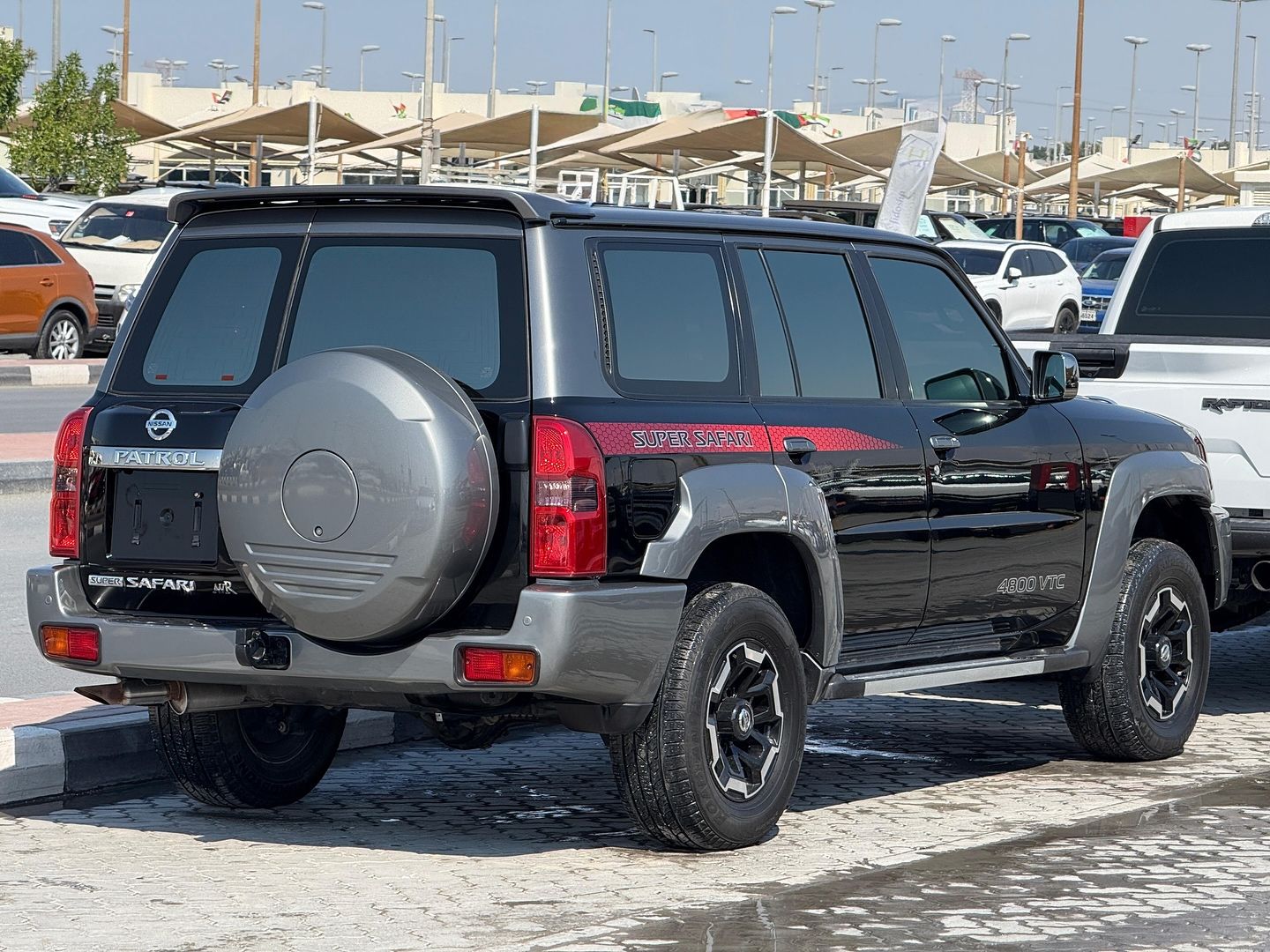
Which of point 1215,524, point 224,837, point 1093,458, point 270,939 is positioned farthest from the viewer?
point 1215,524

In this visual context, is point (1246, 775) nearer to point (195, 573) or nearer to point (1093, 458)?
point (1093, 458)

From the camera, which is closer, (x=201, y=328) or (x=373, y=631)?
(x=373, y=631)

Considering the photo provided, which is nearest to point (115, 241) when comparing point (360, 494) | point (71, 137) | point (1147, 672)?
point (71, 137)

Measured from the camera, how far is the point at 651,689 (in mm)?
5875

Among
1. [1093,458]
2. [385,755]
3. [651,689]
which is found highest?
[1093,458]

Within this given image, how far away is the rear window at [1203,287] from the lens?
10.6 metres

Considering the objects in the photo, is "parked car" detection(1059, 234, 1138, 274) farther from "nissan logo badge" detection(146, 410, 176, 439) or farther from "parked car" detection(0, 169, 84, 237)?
"nissan logo badge" detection(146, 410, 176, 439)

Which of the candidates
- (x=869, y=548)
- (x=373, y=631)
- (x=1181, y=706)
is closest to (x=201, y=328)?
(x=373, y=631)

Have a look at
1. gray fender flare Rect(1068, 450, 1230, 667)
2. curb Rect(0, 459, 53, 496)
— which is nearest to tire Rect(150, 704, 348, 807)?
gray fender flare Rect(1068, 450, 1230, 667)

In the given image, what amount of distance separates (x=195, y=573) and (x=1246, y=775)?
3.85 meters

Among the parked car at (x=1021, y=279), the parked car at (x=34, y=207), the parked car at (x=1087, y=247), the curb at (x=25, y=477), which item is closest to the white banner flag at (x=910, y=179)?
the curb at (x=25, y=477)

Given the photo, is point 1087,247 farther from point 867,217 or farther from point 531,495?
point 531,495

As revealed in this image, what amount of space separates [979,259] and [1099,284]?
3.75 meters

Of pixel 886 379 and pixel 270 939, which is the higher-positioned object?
pixel 886 379
